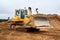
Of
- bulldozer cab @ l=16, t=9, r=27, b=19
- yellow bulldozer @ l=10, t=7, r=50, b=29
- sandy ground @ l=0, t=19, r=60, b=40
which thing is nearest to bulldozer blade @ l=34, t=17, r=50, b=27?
yellow bulldozer @ l=10, t=7, r=50, b=29

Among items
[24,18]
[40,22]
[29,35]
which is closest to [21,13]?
[24,18]

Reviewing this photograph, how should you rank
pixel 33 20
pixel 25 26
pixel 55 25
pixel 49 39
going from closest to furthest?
pixel 49 39 → pixel 33 20 → pixel 25 26 → pixel 55 25

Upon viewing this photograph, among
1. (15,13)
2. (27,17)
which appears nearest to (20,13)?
(15,13)

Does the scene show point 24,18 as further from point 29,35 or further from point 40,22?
point 29,35

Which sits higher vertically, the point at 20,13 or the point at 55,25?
the point at 20,13

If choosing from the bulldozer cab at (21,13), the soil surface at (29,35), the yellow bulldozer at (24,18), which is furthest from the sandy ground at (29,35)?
the bulldozer cab at (21,13)

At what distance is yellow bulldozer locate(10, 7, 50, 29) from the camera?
55.8 feet

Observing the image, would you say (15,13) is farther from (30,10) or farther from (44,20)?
(44,20)

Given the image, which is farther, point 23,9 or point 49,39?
point 23,9

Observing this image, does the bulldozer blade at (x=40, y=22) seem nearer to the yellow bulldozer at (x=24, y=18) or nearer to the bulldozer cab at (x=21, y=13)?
the yellow bulldozer at (x=24, y=18)

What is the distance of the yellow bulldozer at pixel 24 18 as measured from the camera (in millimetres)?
17013

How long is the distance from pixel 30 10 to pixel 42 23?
192 centimetres

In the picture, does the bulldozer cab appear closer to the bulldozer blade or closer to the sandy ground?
the sandy ground

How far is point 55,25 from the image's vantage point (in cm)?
2159
